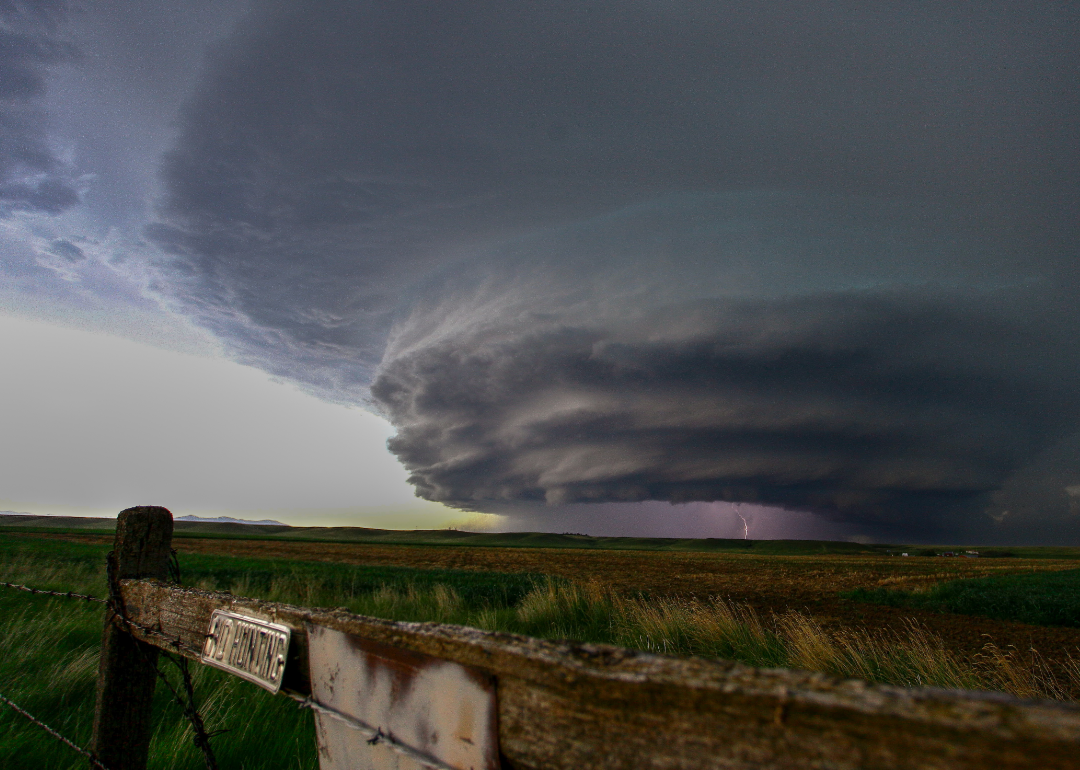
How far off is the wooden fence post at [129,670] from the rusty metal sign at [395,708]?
65.2 inches

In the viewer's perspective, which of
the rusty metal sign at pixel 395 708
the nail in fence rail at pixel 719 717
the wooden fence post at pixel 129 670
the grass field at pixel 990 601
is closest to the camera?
the nail in fence rail at pixel 719 717

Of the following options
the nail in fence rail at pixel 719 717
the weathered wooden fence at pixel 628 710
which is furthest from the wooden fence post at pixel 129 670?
the nail in fence rail at pixel 719 717

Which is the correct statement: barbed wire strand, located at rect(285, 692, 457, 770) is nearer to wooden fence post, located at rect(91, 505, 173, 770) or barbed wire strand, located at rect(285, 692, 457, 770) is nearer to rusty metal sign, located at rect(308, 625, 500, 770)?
rusty metal sign, located at rect(308, 625, 500, 770)

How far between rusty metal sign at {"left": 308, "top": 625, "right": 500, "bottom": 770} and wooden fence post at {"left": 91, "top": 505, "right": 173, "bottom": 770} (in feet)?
5.44

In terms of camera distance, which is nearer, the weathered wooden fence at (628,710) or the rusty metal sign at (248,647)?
the weathered wooden fence at (628,710)

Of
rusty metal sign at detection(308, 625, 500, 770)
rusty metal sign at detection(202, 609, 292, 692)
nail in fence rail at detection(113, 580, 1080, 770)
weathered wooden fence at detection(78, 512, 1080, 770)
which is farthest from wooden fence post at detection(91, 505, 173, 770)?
nail in fence rail at detection(113, 580, 1080, 770)

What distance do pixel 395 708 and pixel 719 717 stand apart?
874mm

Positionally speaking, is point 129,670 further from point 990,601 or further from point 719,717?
point 990,601

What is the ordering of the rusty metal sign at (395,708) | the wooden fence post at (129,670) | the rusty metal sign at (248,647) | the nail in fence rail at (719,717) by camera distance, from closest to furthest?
the nail in fence rail at (719,717) → the rusty metal sign at (395,708) → the rusty metal sign at (248,647) → the wooden fence post at (129,670)

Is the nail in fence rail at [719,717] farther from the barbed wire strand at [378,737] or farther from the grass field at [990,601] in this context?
the grass field at [990,601]

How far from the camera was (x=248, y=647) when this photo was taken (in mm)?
1901

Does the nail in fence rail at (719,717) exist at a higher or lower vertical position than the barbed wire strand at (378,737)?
higher

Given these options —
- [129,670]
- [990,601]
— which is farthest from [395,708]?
[990,601]

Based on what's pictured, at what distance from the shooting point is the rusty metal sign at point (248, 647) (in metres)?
1.76
